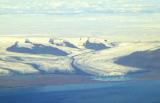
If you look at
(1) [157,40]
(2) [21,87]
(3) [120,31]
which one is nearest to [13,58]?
(2) [21,87]

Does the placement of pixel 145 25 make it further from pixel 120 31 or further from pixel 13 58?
pixel 13 58

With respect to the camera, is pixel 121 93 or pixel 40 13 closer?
pixel 121 93

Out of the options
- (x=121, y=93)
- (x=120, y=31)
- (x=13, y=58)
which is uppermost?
(x=120, y=31)

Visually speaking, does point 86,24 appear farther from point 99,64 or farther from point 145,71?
point 145,71

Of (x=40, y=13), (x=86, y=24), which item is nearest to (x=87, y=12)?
(x=86, y=24)

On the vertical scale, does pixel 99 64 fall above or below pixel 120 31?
below

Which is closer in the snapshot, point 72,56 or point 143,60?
point 143,60
